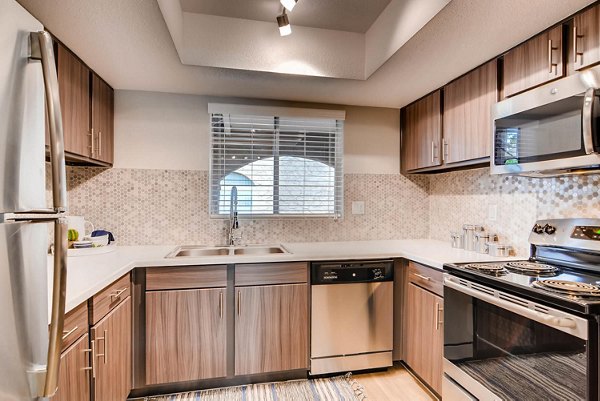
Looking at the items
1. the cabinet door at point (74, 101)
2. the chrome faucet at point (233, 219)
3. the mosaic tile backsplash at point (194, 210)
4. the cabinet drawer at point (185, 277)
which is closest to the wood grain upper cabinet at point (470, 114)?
the mosaic tile backsplash at point (194, 210)

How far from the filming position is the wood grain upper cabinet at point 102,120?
7.06 ft

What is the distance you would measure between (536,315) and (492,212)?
1155mm

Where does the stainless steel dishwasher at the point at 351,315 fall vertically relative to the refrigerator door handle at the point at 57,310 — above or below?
below

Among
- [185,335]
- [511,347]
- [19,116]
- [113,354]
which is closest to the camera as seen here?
[19,116]

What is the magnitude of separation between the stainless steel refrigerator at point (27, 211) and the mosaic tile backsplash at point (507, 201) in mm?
2261

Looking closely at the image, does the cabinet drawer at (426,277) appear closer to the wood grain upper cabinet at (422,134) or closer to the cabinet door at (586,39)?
the wood grain upper cabinet at (422,134)

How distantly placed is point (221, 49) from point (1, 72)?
1.45 metres

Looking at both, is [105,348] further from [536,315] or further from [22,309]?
[536,315]

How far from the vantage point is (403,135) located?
296cm

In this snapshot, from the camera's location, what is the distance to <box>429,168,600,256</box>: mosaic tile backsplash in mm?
1704

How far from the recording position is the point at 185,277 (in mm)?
2043

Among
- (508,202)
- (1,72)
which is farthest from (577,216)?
(1,72)

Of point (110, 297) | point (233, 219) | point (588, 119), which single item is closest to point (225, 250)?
point (233, 219)

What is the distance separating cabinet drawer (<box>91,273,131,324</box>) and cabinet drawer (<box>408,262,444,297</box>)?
183cm
